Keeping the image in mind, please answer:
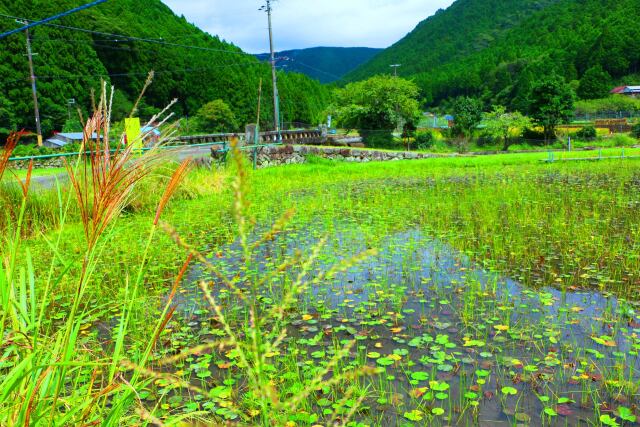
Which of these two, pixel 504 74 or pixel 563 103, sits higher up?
pixel 504 74

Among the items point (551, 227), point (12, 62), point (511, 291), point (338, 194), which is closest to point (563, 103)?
point (338, 194)

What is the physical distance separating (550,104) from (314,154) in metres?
21.8

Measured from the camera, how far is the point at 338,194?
11.7 meters

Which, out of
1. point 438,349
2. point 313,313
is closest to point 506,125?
point 313,313

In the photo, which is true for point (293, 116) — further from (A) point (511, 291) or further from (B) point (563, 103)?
(A) point (511, 291)

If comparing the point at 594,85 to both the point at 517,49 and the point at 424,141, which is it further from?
the point at 424,141

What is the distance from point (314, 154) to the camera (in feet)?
77.7

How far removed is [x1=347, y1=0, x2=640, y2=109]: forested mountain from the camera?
210ft

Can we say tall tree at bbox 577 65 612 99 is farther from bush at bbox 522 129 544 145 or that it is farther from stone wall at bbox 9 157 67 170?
stone wall at bbox 9 157 67 170

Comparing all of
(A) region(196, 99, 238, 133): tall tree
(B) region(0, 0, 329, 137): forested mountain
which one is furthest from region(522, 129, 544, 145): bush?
(A) region(196, 99, 238, 133): tall tree

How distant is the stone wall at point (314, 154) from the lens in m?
20.7

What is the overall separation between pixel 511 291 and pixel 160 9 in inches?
3138

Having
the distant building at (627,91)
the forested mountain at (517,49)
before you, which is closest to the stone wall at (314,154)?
the forested mountain at (517,49)

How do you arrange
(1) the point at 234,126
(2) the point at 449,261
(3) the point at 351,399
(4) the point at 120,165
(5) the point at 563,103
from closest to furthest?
1. (4) the point at 120,165
2. (3) the point at 351,399
3. (2) the point at 449,261
4. (5) the point at 563,103
5. (1) the point at 234,126
